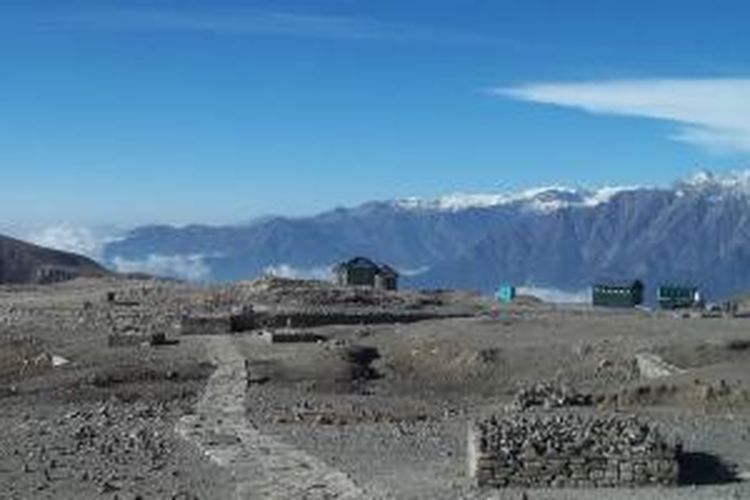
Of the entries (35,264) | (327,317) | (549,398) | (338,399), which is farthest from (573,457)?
(35,264)

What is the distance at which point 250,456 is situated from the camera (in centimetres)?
2847

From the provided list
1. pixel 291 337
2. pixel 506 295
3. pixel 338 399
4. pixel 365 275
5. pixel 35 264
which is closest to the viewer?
pixel 338 399

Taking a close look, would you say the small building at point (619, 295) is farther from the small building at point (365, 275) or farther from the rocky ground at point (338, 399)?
the rocky ground at point (338, 399)

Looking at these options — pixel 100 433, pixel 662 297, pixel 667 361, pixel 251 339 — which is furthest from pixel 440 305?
pixel 100 433

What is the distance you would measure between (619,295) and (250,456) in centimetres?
5561

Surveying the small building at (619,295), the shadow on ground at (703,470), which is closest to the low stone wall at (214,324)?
the small building at (619,295)

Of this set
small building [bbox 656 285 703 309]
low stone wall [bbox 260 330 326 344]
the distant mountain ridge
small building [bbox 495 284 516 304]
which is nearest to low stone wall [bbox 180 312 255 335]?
low stone wall [bbox 260 330 326 344]

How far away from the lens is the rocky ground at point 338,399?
25.8m

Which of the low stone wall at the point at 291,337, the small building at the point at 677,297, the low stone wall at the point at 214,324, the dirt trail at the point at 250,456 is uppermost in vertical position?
the small building at the point at 677,297

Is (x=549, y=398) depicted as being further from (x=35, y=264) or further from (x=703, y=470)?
(x=35, y=264)

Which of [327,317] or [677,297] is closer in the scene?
[327,317]

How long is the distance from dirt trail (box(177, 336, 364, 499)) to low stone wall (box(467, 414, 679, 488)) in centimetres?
212

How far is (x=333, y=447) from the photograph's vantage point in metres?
30.0

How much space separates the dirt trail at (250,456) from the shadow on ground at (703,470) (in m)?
5.36
